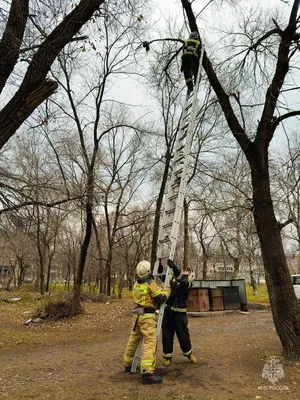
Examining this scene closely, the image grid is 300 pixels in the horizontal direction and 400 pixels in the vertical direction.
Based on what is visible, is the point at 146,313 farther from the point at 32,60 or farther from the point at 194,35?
the point at 194,35

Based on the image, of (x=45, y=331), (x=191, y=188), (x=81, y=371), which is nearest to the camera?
(x=81, y=371)

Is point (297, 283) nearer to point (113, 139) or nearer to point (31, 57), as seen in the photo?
point (113, 139)

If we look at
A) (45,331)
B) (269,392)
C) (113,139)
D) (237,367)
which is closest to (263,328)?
(237,367)

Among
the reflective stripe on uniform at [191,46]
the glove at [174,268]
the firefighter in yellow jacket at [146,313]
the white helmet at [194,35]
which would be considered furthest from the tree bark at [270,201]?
the firefighter in yellow jacket at [146,313]

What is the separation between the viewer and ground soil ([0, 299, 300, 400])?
4375 mm

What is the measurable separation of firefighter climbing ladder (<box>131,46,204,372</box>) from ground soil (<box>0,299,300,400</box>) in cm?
75

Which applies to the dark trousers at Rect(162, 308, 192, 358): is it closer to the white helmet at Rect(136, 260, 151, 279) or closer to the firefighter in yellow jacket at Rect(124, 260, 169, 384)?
the firefighter in yellow jacket at Rect(124, 260, 169, 384)

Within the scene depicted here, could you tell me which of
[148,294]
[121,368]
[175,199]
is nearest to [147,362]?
[148,294]

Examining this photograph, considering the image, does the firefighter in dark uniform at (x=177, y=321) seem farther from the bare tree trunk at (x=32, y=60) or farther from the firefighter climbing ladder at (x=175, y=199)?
the bare tree trunk at (x=32, y=60)

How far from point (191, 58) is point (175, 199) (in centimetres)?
282

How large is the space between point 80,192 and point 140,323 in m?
5.20

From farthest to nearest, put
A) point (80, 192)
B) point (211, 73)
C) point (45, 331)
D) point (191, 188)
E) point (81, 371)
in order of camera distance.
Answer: point (191, 188) < point (45, 331) < point (80, 192) < point (211, 73) < point (81, 371)

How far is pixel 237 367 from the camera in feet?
17.5

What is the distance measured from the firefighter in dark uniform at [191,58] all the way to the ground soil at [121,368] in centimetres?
524
